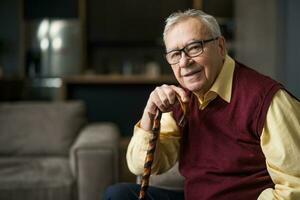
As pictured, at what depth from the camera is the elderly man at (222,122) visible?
3.92 ft

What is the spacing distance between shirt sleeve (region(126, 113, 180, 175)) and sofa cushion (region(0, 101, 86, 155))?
1.33 meters

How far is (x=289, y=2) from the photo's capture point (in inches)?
105

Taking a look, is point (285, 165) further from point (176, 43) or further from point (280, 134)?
point (176, 43)

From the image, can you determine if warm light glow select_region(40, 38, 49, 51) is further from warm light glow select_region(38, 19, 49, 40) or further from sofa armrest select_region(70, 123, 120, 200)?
sofa armrest select_region(70, 123, 120, 200)

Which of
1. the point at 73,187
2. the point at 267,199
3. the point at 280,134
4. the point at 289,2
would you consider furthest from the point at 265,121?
the point at 289,2

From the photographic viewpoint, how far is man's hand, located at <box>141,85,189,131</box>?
1368mm

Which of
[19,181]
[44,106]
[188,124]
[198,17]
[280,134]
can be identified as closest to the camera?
[280,134]

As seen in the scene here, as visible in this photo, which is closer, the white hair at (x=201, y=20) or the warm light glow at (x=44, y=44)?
the white hair at (x=201, y=20)

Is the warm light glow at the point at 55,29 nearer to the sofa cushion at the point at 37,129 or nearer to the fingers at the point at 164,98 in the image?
the sofa cushion at the point at 37,129

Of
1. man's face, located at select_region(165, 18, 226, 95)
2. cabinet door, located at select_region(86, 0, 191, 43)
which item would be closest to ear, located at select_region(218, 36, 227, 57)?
man's face, located at select_region(165, 18, 226, 95)

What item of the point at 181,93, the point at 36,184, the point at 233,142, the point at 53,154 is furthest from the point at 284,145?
the point at 53,154

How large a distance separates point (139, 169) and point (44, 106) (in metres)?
1.55

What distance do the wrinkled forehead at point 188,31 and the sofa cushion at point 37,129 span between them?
163 cm

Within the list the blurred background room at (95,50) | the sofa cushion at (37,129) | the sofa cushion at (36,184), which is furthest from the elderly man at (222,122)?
the blurred background room at (95,50)
